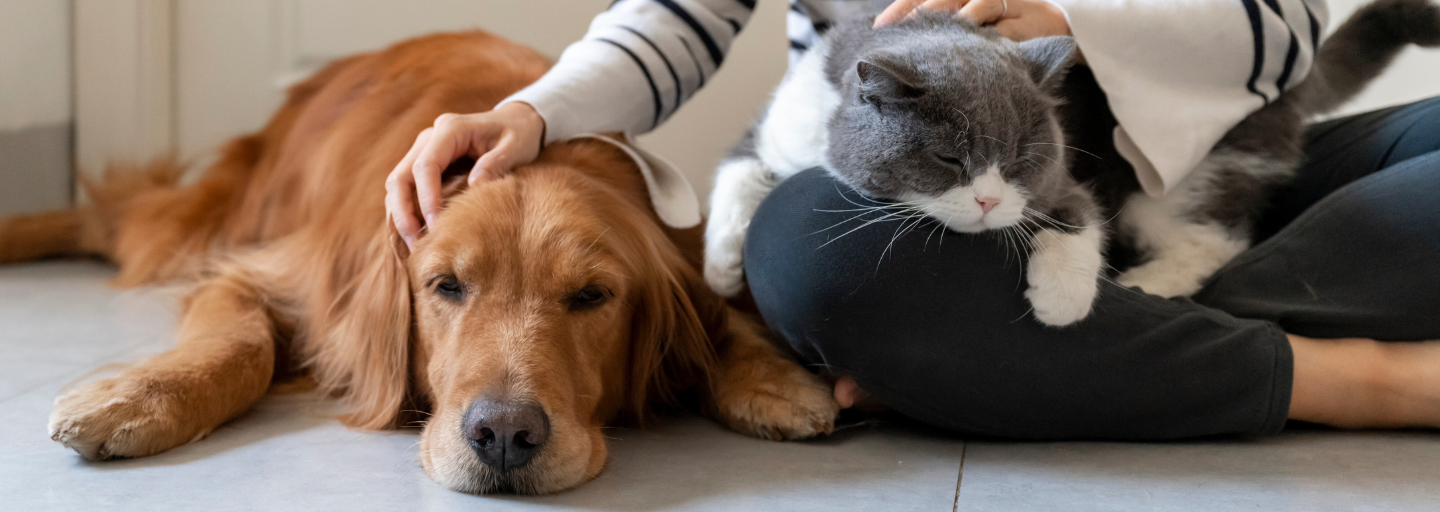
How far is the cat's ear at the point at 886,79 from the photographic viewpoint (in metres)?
1.12

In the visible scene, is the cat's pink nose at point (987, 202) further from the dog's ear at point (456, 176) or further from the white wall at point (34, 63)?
the white wall at point (34, 63)

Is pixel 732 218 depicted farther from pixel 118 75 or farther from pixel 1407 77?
pixel 118 75

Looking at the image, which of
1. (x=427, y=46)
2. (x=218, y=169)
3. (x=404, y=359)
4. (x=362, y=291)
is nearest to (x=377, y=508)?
(x=404, y=359)

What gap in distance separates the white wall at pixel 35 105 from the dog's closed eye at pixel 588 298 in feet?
7.63

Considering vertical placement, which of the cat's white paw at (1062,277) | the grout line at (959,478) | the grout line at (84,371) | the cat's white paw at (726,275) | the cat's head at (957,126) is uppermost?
the cat's head at (957,126)

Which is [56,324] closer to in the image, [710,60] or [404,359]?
[404,359]

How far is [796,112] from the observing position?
1394mm

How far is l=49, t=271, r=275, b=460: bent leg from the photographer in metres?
1.26

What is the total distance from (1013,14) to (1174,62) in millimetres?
249

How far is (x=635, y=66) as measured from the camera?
1791 mm

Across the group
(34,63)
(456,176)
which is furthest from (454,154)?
(34,63)

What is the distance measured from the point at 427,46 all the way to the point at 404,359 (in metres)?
0.91

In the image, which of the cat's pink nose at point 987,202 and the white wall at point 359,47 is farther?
the white wall at point 359,47

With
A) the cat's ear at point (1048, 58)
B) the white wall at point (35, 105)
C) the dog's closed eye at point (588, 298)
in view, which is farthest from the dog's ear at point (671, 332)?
the white wall at point (35, 105)
